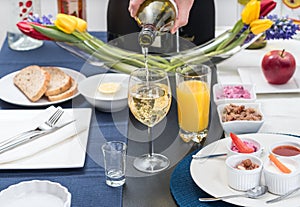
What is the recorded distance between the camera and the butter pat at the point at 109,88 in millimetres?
1567

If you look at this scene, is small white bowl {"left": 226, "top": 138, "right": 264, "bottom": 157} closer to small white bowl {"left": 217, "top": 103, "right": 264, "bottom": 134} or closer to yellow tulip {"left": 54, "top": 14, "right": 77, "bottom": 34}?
small white bowl {"left": 217, "top": 103, "right": 264, "bottom": 134}

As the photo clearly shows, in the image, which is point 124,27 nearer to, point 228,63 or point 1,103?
point 228,63

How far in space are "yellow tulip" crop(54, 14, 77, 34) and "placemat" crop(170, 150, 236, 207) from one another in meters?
0.61

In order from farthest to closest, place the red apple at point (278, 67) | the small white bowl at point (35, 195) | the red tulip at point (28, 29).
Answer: the red tulip at point (28, 29), the red apple at point (278, 67), the small white bowl at point (35, 195)

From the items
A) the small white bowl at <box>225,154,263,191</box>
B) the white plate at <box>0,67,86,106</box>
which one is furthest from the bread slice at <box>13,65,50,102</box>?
the small white bowl at <box>225,154,263,191</box>

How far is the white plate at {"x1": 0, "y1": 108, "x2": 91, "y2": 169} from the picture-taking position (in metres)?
1.29

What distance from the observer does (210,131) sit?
1.46 metres

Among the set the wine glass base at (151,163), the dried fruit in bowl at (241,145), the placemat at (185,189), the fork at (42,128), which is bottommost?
the wine glass base at (151,163)

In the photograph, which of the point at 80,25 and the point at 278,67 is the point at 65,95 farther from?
the point at 278,67

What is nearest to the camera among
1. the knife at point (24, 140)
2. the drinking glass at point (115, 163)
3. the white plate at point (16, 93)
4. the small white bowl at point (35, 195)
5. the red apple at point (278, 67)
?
the small white bowl at point (35, 195)

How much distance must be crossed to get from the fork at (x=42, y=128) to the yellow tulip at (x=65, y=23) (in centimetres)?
34

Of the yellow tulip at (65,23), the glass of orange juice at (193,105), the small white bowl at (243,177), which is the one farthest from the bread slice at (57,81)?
the small white bowl at (243,177)

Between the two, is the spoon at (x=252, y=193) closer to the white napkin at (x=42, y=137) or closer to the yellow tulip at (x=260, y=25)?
the white napkin at (x=42, y=137)

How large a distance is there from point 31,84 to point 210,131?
1.60 feet
